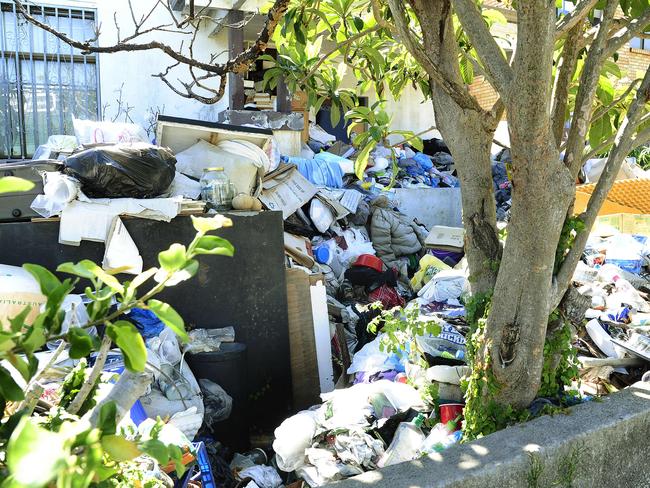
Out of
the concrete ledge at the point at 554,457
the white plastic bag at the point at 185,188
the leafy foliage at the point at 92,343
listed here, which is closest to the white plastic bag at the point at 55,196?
the white plastic bag at the point at 185,188

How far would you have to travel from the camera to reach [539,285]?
2654mm

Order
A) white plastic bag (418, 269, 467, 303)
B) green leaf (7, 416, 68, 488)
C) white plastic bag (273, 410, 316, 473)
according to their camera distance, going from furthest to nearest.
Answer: white plastic bag (418, 269, 467, 303) < white plastic bag (273, 410, 316, 473) < green leaf (7, 416, 68, 488)

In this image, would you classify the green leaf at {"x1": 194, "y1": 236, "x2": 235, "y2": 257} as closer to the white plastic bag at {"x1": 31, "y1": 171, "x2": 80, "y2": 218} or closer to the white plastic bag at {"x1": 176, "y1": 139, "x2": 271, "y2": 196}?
the white plastic bag at {"x1": 31, "y1": 171, "x2": 80, "y2": 218}

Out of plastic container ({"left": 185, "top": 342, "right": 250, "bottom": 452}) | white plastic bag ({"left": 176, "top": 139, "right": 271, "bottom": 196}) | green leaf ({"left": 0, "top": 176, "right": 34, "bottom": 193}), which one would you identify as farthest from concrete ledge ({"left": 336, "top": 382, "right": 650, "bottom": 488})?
white plastic bag ({"left": 176, "top": 139, "right": 271, "bottom": 196})

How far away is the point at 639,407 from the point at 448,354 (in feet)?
3.83

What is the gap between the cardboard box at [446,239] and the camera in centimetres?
762

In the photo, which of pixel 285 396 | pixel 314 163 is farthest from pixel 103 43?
pixel 285 396

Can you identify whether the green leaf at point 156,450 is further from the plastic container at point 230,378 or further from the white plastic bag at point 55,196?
the white plastic bag at point 55,196

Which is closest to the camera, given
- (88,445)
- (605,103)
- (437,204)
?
(88,445)

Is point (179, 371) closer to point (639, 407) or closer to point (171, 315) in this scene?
point (639, 407)

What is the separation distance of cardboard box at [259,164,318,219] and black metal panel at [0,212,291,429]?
70.1 inches

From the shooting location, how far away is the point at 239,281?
486 cm

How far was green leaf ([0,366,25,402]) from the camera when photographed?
1.12m

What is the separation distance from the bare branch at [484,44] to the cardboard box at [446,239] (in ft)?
16.7
